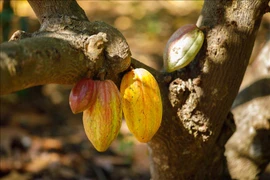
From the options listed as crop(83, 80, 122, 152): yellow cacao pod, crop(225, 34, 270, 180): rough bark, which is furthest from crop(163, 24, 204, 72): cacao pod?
crop(225, 34, 270, 180): rough bark

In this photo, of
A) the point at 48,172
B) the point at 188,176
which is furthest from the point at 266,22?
the point at 188,176

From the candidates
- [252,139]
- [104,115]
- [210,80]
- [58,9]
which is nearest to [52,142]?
[252,139]

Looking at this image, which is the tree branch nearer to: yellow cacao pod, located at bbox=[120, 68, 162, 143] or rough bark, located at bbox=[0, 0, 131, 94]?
rough bark, located at bbox=[0, 0, 131, 94]

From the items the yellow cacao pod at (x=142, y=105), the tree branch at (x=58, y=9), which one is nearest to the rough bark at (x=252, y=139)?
the yellow cacao pod at (x=142, y=105)

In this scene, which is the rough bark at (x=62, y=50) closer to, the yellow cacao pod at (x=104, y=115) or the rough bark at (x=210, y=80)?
the yellow cacao pod at (x=104, y=115)

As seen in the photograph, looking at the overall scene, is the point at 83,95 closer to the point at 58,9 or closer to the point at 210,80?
the point at 58,9

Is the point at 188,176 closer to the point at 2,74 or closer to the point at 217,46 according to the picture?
the point at 217,46

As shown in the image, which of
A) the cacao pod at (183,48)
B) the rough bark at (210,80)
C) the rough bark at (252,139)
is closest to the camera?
the cacao pod at (183,48)
